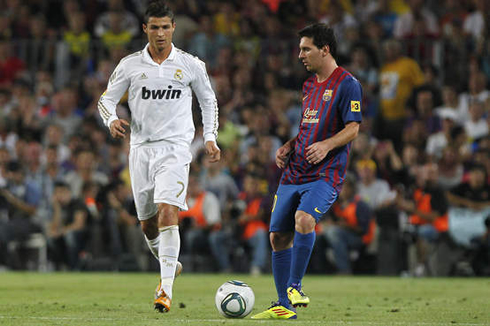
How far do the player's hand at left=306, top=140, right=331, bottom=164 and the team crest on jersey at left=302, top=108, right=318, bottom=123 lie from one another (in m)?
0.37

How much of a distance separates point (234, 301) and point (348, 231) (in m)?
8.17

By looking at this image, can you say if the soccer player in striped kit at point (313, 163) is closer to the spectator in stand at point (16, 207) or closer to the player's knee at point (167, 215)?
the player's knee at point (167, 215)

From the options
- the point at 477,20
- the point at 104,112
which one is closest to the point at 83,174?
the point at 477,20

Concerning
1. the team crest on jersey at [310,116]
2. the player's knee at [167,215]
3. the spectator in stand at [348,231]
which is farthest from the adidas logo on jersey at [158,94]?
the spectator in stand at [348,231]

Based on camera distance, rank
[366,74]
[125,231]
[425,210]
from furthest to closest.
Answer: [366,74], [125,231], [425,210]

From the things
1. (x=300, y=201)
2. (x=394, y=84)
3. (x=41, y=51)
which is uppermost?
(x=41, y=51)

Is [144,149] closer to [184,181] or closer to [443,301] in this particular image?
[184,181]

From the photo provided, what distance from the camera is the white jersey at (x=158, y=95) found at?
8.73m

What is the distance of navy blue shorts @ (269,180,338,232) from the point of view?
7.71m

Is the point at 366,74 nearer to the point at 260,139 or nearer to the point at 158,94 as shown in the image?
the point at 260,139

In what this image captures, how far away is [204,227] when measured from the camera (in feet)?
54.4

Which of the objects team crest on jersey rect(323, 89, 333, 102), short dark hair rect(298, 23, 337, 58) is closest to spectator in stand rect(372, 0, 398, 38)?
short dark hair rect(298, 23, 337, 58)

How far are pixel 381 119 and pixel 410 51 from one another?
1.60m

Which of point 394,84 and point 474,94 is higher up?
point 394,84
